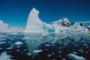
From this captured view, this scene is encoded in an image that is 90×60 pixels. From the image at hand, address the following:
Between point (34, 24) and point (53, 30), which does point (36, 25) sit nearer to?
point (34, 24)

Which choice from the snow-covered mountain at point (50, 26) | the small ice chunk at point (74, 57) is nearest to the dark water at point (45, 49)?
the small ice chunk at point (74, 57)

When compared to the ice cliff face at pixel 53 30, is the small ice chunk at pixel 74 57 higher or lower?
lower

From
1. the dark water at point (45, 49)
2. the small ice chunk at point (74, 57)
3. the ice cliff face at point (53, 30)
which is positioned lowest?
the small ice chunk at point (74, 57)

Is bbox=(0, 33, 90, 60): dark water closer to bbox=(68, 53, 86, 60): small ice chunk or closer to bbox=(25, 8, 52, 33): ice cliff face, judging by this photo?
bbox=(68, 53, 86, 60): small ice chunk

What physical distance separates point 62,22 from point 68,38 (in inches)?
7.5

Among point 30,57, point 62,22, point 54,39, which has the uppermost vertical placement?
point 62,22

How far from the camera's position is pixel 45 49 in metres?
1.97

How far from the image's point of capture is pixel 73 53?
193 cm

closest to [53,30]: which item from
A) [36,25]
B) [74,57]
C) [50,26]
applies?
[50,26]

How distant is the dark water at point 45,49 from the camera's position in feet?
6.08

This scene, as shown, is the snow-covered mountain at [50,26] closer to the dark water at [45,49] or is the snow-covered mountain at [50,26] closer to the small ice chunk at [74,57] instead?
the dark water at [45,49]

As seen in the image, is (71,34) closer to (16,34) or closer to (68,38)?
(68,38)

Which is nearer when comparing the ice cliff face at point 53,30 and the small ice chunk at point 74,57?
the small ice chunk at point 74,57

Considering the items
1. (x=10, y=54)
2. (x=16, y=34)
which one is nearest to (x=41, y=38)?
(x=16, y=34)
